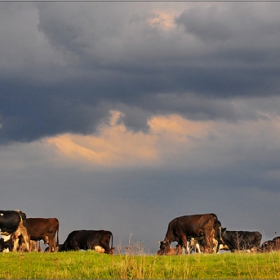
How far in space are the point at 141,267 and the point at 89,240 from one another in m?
21.7

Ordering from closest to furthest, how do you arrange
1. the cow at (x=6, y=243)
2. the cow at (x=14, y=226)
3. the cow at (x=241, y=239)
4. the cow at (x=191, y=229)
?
the cow at (x=191, y=229) < the cow at (x=14, y=226) < the cow at (x=6, y=243) < the cow at (x=241, y=239)

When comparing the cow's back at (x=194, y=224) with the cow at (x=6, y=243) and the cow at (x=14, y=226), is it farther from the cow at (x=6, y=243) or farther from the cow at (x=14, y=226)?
the cow at (x=6, y=243)

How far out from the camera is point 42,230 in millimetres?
42156

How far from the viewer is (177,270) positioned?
20.4 m

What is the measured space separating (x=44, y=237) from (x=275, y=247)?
1719 centimetres

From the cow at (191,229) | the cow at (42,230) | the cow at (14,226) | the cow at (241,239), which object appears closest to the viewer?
the cow at (191,229)

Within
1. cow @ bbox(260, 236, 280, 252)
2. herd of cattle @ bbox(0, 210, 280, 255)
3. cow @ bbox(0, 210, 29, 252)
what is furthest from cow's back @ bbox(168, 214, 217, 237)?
cow @ bbox(0, 210, 29, 252)

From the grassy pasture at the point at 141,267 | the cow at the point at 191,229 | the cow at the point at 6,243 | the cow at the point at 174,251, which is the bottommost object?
the grassy pasture at the point at 141,267

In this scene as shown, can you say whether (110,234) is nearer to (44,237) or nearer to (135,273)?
(44,237)

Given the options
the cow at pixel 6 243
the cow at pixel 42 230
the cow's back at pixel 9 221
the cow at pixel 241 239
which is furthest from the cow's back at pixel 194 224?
the cow at pixel 6 243

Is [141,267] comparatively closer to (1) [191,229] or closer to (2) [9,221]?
(1) [191,229]

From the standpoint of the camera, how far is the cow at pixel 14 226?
3978 cm

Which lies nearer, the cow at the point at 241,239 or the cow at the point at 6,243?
the cow at the point at 6,243

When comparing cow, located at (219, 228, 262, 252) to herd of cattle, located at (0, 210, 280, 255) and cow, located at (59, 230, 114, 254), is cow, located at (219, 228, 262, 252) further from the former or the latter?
cow, located at (59, 230, 114, 254)
